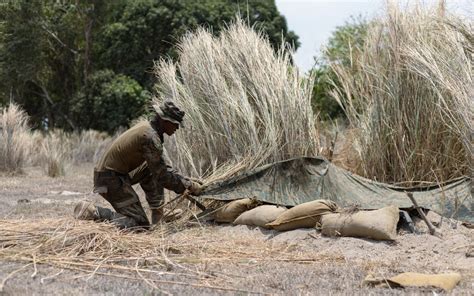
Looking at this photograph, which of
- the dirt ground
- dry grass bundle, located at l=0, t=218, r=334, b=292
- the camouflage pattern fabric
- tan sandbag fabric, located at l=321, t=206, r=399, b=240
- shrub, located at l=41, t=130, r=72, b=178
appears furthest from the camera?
shrub, located at l=41, t=130, r=72, b=178

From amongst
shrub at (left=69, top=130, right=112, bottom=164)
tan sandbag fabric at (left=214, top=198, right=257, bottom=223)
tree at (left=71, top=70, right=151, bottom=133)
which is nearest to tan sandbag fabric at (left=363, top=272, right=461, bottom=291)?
tan sandbag fabric at (left=214, top=198, right=257, bottom=223)

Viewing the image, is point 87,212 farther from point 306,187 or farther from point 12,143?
point 12,143

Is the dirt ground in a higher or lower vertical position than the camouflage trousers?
lower

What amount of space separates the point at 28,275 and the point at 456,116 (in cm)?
434

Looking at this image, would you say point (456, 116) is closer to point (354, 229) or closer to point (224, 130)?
point (354, 229)

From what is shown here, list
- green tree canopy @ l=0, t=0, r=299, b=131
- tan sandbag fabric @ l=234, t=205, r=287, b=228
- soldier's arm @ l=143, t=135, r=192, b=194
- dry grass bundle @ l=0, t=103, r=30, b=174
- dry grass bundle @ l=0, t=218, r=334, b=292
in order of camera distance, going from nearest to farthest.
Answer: dry grass bundle @ l=0, t=218, r=334, b=292 → soldier's arm @ l=143, t=135, r=192, b=194 → tan sandbag fabric @ l=234, t=205, r=287, b=228 → dry grass bundle @ l=0, t=103, r=30, b=174 → green tree canopy @ l=0, t=0, r=299, b=131

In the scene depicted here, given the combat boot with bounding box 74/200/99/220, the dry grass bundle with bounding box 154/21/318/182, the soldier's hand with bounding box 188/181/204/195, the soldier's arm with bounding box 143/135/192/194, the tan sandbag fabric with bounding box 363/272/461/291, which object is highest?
the dry grass bundle with bounding box 154/21/318/182

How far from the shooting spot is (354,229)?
6.00 m

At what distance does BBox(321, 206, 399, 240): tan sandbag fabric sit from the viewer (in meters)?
5.86

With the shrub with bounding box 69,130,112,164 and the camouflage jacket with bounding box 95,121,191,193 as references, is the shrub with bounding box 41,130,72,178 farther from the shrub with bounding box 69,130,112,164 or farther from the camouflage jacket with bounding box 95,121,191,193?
the camouflage jacket with bounding box 95,121,191,193

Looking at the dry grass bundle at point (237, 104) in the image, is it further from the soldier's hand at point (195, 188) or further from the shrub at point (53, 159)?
the shrub at point (53, 159)

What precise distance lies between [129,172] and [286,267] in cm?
257

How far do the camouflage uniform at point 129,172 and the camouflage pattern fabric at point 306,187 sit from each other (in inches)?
26.4

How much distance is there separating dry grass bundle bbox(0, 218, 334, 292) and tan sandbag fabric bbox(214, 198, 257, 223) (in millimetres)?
729
